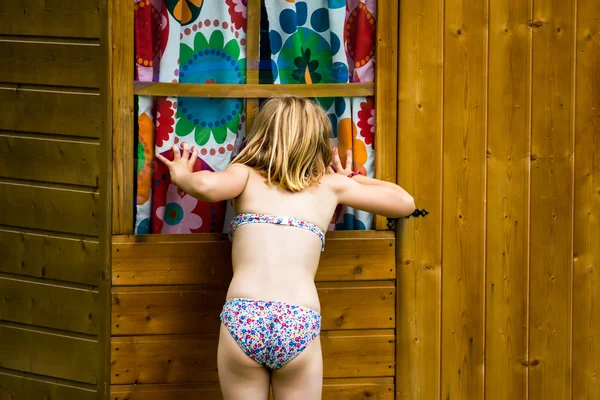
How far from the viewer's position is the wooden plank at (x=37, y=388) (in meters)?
3.39

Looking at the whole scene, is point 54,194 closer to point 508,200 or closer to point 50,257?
point 50,257

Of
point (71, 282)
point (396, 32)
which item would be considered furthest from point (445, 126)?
point (71, 282)

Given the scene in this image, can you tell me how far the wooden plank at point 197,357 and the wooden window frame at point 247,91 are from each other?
1.46 ft

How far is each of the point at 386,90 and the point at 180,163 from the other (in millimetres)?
867

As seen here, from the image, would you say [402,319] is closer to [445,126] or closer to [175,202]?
[445,126]

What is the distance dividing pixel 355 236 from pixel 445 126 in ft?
1.87

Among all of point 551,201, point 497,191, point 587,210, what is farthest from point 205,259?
point 587,210

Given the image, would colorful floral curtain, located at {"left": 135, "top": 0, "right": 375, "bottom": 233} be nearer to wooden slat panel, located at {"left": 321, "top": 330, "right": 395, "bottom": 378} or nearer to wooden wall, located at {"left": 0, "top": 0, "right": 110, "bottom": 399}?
wooden wall, located at {"left": 0, "top": 0, "right": 110, "bottom": 399}

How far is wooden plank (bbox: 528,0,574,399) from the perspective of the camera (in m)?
3.53

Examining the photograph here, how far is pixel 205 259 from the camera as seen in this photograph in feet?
11.2

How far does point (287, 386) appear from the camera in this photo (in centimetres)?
289

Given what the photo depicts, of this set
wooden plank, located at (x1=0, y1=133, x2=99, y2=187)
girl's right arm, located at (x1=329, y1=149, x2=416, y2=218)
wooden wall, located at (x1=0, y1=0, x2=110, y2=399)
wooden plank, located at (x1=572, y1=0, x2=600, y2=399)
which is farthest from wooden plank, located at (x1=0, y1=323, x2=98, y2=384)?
wooden plank, located at (x1=572, y1=0, x2=600, y2=399)

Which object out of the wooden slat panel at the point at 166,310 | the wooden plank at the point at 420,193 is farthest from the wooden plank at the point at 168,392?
the wooden plank at the point at 420,193

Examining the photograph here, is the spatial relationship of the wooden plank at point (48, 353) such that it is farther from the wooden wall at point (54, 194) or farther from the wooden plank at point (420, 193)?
the wooden plank at point (420, 193)
